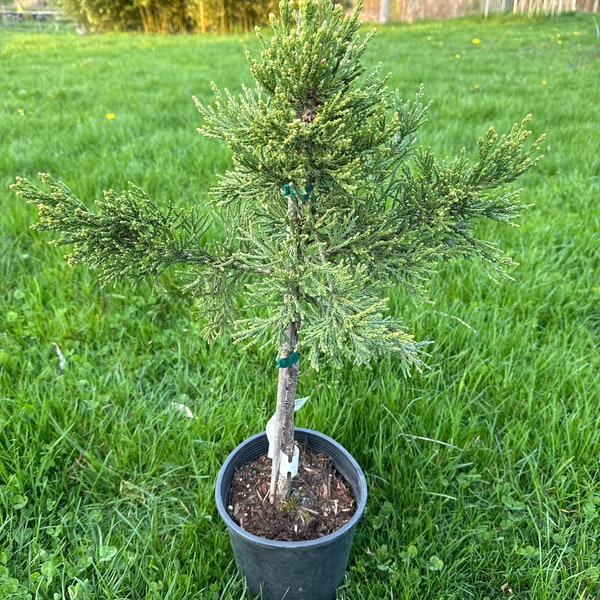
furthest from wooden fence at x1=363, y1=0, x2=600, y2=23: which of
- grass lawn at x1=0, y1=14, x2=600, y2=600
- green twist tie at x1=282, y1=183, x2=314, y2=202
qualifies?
green twist tie at x1=282, y1=183, x2=314, y2=202

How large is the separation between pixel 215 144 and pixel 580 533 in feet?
14.2

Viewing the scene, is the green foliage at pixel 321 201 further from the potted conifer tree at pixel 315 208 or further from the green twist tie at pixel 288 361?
the green twist tie at pixel 288 361

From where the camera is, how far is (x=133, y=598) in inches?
68.6


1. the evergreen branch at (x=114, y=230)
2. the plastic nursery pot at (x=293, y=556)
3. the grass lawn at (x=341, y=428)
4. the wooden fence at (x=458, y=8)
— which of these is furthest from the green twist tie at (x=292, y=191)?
the wooden fence at (x=458, y=8)

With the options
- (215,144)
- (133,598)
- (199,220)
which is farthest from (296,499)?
(215,144)

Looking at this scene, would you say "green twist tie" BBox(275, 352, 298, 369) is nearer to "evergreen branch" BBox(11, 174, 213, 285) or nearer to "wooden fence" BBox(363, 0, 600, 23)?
"evergreen branch" BBox(11, 174, 213, 285)

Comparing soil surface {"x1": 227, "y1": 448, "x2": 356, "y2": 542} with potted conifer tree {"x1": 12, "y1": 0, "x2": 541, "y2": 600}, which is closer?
potted conifer tree {"x1": 12, "y1": 0, "x2": 541, "y2": 600}

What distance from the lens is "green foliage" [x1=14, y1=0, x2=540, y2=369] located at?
110cm

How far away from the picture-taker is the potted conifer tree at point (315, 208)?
3.61ft

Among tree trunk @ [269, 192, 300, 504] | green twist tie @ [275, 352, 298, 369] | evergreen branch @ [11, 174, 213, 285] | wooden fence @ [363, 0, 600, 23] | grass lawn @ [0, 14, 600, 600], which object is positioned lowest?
grass lawn @ [0, 14, 600, 600]

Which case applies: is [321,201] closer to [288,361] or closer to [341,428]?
[288,361]

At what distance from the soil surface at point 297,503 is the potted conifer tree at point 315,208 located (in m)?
0.15

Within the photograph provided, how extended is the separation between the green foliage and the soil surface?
73cm

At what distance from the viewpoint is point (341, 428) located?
7.44 ft
